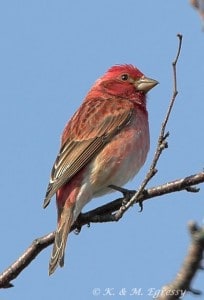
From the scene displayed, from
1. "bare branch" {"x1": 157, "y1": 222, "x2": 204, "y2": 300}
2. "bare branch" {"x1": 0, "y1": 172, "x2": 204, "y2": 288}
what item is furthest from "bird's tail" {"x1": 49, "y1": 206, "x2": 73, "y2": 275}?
"bare branch" {"x1": 157, "y1": 222, "x2": 204, "y2": 300}

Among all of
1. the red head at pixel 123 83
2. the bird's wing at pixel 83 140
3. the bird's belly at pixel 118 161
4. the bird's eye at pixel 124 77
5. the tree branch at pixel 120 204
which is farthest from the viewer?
the bird's eye at pixel 124 77

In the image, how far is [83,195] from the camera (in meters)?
8.52

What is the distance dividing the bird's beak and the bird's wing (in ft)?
2.23

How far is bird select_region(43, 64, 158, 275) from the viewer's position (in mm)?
8289

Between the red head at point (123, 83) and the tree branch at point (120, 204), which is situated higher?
the red head at point (123, 83)

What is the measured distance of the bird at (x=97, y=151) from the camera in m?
8.29

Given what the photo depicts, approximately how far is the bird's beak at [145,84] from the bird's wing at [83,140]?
0.68m

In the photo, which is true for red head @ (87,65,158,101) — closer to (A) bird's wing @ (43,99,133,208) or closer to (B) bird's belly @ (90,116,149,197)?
(A) bird's wing @ (43,99,133,208)

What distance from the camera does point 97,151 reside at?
9.09 metres

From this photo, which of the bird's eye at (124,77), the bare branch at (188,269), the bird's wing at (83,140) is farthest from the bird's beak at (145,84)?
A: the bare branch at (188,269)

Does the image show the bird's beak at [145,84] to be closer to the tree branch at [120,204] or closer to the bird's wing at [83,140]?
the bird's wing at [83,140]

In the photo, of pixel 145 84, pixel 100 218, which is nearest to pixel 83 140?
pixel 145 84

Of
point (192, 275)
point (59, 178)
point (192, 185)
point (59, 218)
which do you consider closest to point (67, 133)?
point (59, 178)

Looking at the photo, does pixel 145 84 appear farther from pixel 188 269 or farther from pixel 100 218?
pixel 188 269
